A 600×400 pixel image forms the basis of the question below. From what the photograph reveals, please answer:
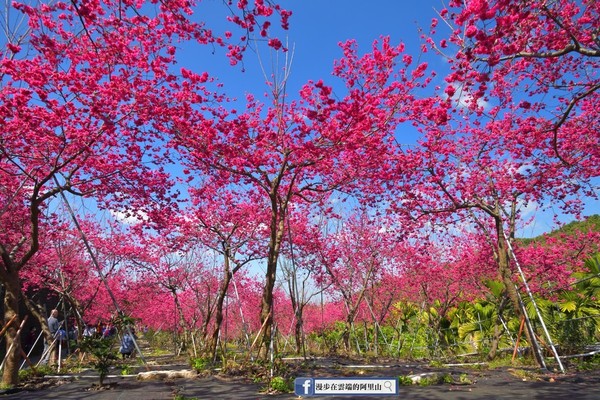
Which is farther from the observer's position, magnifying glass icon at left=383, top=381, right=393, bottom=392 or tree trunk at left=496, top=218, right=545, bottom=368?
tree trunk at left=496, top=218, right=545, bottom=368

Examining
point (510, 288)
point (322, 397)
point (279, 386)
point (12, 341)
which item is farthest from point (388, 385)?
point (12, 341)

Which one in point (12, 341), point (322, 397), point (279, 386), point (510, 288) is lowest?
point (322, 397)

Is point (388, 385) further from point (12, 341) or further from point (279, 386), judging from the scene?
point (12, 341)

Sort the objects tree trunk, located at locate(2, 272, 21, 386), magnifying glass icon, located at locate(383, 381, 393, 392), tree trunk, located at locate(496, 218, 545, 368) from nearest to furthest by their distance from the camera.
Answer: magnifying glass icon, located at locate(383, 381, 393, 392) → tree trunk, located at locate(2, 272, 21, 386) → tree trunk, located at locate(496, 218, 545, 368)

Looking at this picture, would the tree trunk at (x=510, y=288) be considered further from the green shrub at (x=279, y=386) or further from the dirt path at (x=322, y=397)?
the green shrub at (x=279, y=386)

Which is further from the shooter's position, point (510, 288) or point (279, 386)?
point (510, 288)

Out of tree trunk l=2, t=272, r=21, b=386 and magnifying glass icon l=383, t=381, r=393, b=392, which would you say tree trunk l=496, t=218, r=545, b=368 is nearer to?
magnifying glass icon l=383, t=381, r=393, b=392

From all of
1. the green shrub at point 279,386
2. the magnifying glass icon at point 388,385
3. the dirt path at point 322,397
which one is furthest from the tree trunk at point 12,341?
the magnifying glass icon at point 388,385

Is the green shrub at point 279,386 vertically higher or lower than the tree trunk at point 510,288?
lower

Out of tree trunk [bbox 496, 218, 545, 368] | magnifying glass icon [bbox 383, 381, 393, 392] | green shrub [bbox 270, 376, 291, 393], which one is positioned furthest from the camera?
tree trunk [bbox 496, 218, 545, 368]

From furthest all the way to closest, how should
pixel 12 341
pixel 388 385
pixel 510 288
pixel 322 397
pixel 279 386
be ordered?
pixel 510 288 < pixel 12 341 < pixel 279 386 < pixel 388 385 < pixel 322 397

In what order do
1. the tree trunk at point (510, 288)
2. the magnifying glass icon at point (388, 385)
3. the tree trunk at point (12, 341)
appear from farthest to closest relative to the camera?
1. the tree trunk at point (510, 288)
2. the tree trunk at point (12, 341)
3. the magnifying glass icon at point (388, 385)

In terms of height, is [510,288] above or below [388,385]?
above

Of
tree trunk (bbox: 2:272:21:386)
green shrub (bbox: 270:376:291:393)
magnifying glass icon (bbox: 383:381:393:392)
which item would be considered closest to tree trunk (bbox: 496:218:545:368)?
magnifying glass icon (bbox: 383:381:393:392)
